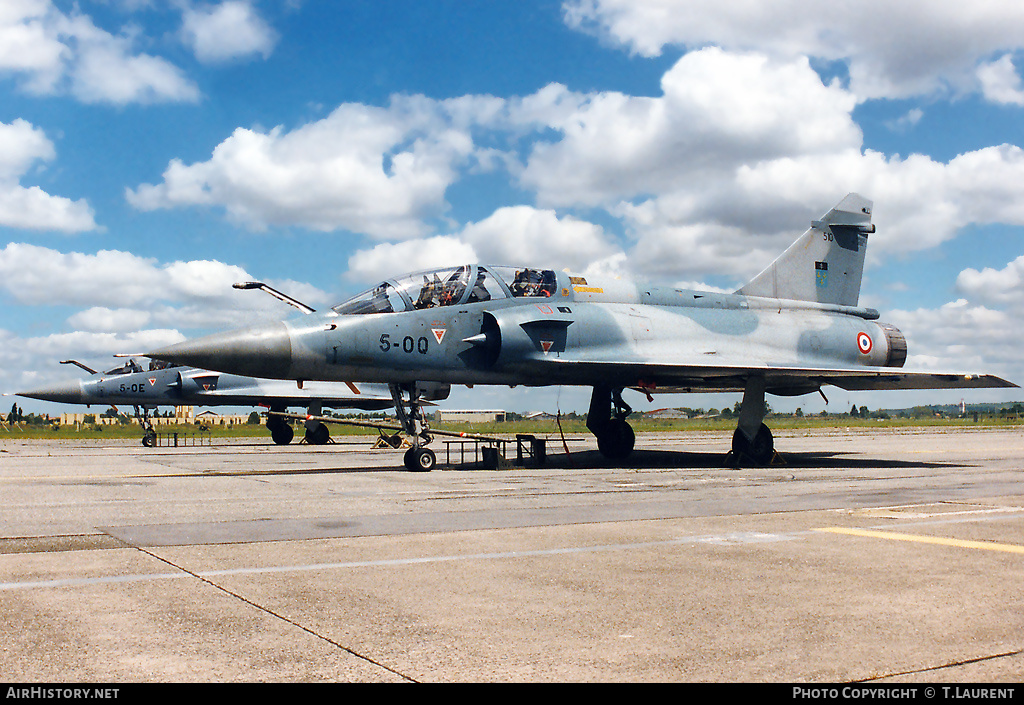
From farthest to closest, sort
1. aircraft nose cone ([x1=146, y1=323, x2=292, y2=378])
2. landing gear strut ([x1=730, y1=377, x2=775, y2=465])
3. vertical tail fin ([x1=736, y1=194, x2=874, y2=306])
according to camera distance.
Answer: vertical tail fin ([x1=736, y1=194, x2=874, y2=306])
landing gear strut ([x1=730, y1=377, x2=775, y2=465])
aircraft nose cone ([x1=146, y1=323, x2=292, y2=378])

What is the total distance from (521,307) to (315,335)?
4.30m

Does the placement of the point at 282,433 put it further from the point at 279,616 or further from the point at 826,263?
the point at 279,616

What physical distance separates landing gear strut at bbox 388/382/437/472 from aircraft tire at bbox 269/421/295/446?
17.7m

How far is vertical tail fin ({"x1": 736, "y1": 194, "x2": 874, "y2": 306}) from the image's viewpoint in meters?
21.2

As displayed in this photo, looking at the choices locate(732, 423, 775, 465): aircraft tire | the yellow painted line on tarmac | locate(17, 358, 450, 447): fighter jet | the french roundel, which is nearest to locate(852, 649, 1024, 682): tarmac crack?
the yellow painted line on tarmac

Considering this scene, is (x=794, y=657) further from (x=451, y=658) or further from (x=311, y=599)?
(x=311, y=599)

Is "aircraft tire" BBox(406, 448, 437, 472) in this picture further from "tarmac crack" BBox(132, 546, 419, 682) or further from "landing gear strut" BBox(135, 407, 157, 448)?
"landing gear strut" BBox(135, 407, 157, 448)

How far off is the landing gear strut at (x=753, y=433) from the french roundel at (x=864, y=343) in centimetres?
374

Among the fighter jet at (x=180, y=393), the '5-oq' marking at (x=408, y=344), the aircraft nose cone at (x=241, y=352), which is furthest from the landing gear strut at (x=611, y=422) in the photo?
the fighter jet at (x=180, y=393)

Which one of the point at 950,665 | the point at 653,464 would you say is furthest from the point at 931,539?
the point at 653,464

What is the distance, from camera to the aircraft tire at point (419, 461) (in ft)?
51.1

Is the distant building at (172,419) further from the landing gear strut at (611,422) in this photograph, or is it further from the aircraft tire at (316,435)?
the landing gear strut at (611,422)

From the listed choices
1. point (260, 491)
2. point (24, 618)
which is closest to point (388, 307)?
point (260, 491)

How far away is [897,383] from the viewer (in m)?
17.9
